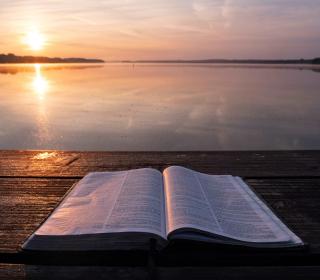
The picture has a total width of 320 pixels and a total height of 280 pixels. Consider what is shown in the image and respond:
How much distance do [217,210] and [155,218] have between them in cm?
22

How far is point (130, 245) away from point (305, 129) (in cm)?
904

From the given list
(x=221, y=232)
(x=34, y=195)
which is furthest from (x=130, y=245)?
(x=34, y=195)

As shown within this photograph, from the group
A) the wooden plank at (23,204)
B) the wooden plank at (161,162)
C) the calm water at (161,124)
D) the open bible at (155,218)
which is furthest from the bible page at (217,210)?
the calm water at (161,124)

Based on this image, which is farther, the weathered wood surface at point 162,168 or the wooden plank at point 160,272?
the weathered wood surface at point 162,168

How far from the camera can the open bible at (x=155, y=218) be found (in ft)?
3.52

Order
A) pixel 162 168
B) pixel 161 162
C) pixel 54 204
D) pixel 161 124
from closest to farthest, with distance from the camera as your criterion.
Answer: pixel 54 204
pixel 162 168
pixel 161 162
pixel 161 124

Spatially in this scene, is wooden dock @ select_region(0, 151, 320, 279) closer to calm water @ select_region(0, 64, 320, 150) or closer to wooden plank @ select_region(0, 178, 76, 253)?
wooden plank @ select_region(0, 178, 76, 253)

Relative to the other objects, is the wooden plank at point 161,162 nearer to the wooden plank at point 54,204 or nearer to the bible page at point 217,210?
the wooden plank at point 54,204

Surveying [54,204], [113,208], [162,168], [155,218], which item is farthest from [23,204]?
[162,168]

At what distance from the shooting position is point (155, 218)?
113 centimetres

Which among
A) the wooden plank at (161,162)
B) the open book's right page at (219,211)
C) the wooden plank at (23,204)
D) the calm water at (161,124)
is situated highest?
the open book's right page at (219,211)

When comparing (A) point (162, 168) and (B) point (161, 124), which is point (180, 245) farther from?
(B) point (161, 124)

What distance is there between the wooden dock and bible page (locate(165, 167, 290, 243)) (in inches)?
2.2

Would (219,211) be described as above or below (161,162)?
above
